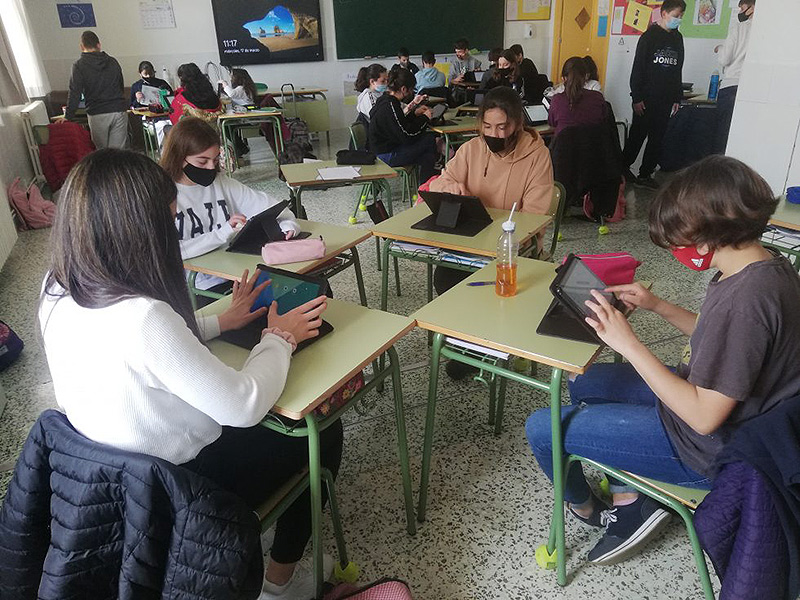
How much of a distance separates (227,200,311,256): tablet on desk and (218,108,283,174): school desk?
429 centimetres

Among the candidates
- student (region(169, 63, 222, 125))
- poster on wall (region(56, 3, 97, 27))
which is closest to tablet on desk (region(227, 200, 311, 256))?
student (region(169, 63, 222, 125))

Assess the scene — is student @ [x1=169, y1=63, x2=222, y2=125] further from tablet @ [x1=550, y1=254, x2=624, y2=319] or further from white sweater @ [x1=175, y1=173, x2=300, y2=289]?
tablet @ [x1=550, y1=254, x2=624, y2=319]

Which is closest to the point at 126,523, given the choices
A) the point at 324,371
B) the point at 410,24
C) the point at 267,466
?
the point at 267,466

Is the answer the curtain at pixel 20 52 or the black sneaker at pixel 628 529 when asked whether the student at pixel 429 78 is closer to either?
the curtain at pixel 20 52

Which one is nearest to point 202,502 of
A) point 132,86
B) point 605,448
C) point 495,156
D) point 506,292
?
point 605,448

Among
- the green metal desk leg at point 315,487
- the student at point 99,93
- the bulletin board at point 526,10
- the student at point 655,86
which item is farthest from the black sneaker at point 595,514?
the bulletin board at point 526,10

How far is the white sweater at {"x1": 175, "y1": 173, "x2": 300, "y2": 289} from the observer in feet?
7.31

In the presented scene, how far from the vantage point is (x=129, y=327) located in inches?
40.3

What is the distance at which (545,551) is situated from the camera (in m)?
1.66

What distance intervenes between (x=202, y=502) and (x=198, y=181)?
5.42 ft

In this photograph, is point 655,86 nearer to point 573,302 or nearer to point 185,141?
point 185,141

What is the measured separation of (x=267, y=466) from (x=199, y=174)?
4.50 ft

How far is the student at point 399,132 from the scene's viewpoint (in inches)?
186

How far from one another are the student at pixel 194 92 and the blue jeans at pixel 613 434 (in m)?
5.61
